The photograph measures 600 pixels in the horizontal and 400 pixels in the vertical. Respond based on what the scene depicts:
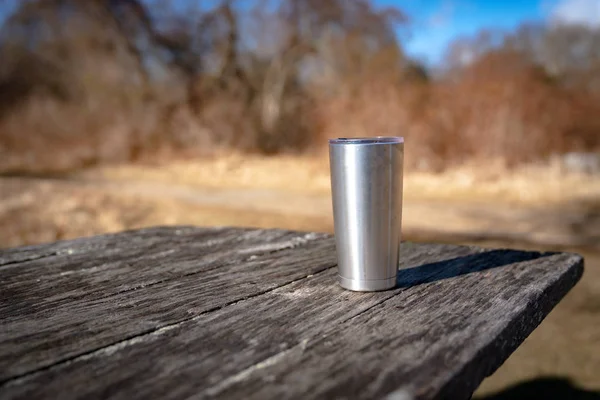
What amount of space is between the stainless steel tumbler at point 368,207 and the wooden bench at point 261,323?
40mm

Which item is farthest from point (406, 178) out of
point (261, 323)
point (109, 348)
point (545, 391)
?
point (109, 348)

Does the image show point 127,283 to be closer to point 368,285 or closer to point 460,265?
point 368,285

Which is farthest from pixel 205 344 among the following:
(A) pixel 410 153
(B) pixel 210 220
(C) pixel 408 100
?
(C) pixel 408 100

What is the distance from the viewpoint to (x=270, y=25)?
34.7 feet

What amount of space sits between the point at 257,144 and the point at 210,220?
5.27m

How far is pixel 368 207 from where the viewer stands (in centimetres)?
84

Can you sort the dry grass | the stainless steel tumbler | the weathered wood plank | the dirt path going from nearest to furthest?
1. the weathered wood plank
2. the stainless steel tumbler
3. the dirt path
4. the dry grass

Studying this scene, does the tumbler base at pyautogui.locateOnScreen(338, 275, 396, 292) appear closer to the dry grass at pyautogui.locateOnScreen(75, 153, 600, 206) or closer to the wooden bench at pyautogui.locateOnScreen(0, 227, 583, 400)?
the wooden bench at pyautogui.locateOnScreen(0, 227, 583, 400)

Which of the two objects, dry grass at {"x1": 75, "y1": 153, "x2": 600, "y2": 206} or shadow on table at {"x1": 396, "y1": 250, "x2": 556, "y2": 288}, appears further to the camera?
dry grass at {"x1": 75, "y1": 153, "x2": 600, "y2": 206}

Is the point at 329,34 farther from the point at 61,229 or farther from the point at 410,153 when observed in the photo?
the point at 61,229

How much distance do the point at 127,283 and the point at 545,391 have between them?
1.63 meters

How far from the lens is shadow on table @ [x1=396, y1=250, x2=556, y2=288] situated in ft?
3.12

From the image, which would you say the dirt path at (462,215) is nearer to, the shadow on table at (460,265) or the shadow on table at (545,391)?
the shadow on table at (545,391)

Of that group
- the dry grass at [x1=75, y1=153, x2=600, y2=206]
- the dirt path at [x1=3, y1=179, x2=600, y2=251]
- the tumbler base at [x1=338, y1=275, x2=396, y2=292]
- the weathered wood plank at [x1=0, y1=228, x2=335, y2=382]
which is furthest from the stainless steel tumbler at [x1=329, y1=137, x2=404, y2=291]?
the dry grass at [x1=75, y1=153, x2=600, y2=206]
